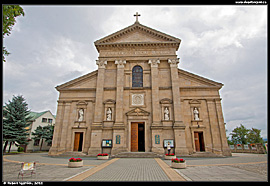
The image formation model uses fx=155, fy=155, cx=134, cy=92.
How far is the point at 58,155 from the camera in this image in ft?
67.9

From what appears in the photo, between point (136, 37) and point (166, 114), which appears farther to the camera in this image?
point (136, 37)

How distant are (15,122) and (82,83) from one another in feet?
43.8

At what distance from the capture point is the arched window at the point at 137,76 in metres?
24.8

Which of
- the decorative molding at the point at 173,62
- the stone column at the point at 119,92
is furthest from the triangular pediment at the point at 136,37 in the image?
the stone column at the point at 119,92

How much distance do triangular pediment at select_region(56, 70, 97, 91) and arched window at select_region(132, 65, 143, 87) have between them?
20.5 feet

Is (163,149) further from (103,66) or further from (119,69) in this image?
(103,66)

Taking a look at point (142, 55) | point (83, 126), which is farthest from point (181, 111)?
point (83, 126)

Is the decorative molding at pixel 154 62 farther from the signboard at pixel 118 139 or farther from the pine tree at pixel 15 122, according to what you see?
the pine tree at pixel 15 122

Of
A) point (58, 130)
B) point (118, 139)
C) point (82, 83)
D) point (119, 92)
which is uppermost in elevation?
point (82, 83)

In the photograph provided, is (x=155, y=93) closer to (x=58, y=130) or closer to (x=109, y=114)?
(x=109, y=114)

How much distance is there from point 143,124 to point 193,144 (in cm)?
747

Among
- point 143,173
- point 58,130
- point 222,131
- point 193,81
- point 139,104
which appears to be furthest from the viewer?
point 193,81

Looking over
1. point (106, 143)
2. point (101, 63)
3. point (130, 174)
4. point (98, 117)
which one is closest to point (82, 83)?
point (101, 63)

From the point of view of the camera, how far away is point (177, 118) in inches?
861
